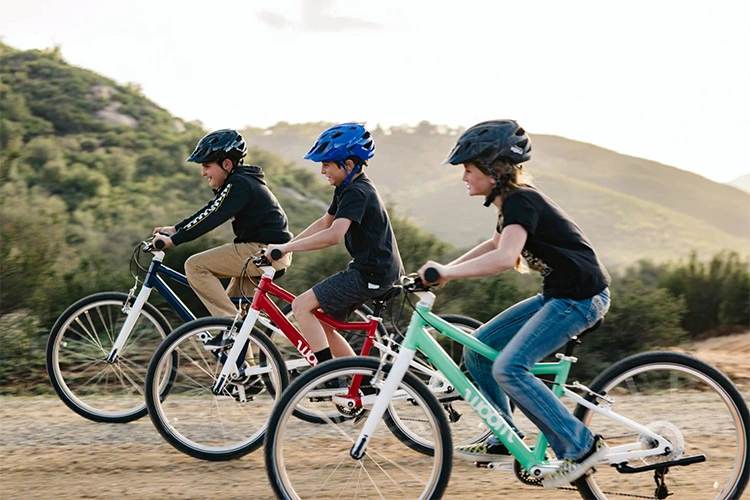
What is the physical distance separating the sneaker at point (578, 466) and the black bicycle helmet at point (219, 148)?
345 cm

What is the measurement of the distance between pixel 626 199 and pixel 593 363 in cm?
5347

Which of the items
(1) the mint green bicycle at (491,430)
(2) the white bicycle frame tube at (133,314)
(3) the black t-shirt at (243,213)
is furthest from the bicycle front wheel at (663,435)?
(2) the white bicycle frame tube at (133,314)

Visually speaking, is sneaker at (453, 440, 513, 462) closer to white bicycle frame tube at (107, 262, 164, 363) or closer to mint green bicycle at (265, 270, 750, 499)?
mint green bicycle at (265, 270, 750, 499)

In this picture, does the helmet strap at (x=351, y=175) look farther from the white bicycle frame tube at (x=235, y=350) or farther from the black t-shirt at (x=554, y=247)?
the black t-shirt at (x=554, y=247)

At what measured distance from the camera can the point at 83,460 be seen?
5785mm

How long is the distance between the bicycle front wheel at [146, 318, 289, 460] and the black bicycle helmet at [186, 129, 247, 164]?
1.35 m

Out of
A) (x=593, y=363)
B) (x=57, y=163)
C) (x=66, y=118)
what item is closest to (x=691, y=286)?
(x=593, y=363)

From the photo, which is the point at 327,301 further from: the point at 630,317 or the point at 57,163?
the point at 57,163

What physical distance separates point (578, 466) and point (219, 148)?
354 cm

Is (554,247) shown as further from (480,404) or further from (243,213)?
(243,213)

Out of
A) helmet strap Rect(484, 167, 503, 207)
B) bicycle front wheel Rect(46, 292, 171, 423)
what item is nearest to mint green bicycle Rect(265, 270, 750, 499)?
helmet strap Rect(484, 167, 503, 207)

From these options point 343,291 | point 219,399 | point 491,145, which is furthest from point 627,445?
point 219,399

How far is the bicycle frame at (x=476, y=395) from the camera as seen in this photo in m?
4.35

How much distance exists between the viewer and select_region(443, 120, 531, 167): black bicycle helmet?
14.6 feet
